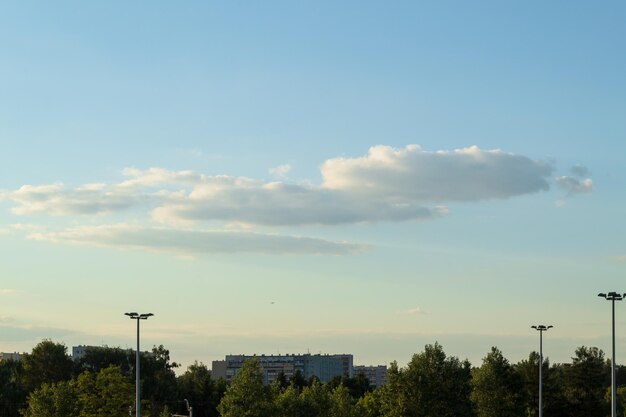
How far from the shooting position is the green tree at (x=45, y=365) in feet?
426

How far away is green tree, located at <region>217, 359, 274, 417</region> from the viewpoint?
80562mm

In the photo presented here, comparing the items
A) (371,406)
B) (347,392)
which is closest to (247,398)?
(347,392)

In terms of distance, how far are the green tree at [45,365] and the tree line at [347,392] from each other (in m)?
0.13

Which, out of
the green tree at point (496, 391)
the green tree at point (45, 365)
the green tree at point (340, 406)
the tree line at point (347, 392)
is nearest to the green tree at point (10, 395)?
the tree line at point (347, 392)

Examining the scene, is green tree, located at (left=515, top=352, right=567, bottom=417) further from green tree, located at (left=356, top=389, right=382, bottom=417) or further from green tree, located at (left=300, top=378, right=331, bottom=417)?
green tree, located at (left=300, top=378, right=331, bottom=417)

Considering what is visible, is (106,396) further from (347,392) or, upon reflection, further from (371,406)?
(371,406)

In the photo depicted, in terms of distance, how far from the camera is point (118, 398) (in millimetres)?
93500

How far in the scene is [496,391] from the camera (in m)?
100

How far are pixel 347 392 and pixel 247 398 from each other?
2586 centimetres

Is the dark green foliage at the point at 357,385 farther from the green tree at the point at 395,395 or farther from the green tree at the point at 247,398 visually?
the green tree at the point at 247,398

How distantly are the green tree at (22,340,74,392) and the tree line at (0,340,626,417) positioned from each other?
5.1 inches

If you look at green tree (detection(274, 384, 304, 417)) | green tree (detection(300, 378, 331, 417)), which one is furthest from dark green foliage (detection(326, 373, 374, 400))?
green tree (detection(274, 384, 304, 417))

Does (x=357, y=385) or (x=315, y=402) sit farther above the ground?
(x=315, y=402)

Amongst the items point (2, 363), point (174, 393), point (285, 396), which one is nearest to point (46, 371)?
point (2, 363)
